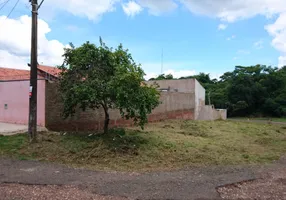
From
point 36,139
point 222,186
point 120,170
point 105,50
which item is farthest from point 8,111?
point 222,186

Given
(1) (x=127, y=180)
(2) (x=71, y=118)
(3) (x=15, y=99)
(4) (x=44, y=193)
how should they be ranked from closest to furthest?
(4) (x=44, y=193) → (1) (x=127, y=180) → (2) (x=71, y=118) → (3) (x=15, y=99)

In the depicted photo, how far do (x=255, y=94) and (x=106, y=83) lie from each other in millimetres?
48022

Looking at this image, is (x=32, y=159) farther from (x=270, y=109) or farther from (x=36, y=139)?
(x=270, y=109)

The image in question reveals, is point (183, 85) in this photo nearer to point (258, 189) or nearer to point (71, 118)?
point (71, 118)

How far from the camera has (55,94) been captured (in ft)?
40.0

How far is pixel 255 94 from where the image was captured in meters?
52.2

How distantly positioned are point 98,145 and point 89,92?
5.79 feet

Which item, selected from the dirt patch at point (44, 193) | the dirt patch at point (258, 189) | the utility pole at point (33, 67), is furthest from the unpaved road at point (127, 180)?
the utility pole at point (33, 67)

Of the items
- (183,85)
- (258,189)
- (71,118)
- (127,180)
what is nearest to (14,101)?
(71,118)

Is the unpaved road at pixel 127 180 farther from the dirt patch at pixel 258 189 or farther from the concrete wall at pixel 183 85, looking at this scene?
the concrete wall at pixel 183 85

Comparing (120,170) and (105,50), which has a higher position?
(105,50)

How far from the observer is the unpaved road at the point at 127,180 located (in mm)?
5285

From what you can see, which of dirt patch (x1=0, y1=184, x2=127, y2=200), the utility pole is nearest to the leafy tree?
the utility pole

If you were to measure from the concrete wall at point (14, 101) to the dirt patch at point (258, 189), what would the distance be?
31.7 feet
